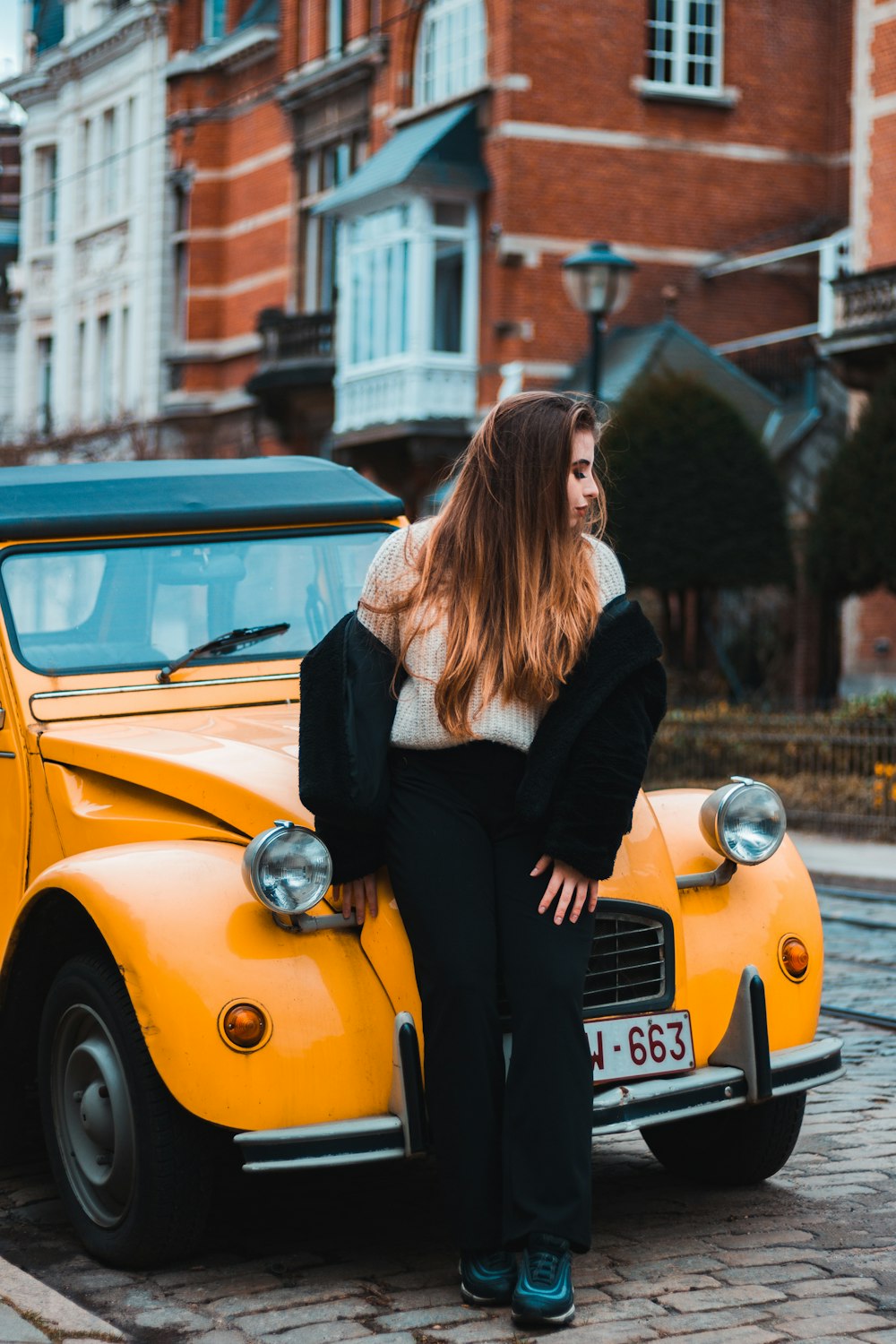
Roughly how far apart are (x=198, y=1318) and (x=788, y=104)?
95.1 feet

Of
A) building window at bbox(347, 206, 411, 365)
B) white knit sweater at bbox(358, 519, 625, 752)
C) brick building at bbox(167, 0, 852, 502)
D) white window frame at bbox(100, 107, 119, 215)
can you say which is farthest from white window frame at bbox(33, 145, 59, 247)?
white knit sweater at bbox(358, 519, 625, 752)

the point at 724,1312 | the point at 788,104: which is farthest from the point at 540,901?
the point at 788,104

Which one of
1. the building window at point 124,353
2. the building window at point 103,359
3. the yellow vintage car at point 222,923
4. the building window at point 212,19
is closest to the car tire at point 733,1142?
the yellow vintage car at point 222,923

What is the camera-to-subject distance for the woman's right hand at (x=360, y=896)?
413cm

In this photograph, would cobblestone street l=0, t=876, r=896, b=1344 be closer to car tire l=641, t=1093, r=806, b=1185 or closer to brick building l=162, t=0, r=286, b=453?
car tire l=641, t=1093, r=806, b=1185

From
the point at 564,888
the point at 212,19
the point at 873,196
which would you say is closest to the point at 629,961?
the point at 564,888

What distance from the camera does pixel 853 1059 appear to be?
678cm

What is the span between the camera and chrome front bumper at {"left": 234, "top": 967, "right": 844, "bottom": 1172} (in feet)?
13.0

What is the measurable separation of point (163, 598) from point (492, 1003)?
6.22ft

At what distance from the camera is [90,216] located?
1662 inches

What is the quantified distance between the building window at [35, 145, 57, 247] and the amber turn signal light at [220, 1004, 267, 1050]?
4273cm

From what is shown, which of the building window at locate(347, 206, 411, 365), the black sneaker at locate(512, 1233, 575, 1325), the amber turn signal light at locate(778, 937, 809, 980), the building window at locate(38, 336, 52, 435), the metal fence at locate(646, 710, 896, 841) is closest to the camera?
the black sneaker at locate(512, 1233, 575, 1325)

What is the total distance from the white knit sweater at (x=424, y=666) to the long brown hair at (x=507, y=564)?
21 mm

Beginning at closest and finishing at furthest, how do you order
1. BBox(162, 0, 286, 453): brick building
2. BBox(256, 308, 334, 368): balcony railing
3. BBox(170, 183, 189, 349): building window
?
BBox(256, 308, 334, 368): balcony railing → BBox(162, 0, 286, 453): brick building → BBox(170, 183, 189, 349): building window
